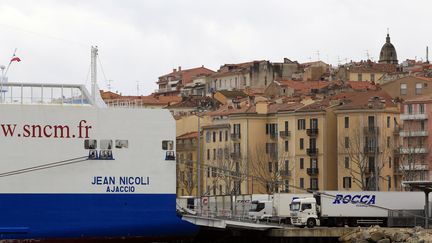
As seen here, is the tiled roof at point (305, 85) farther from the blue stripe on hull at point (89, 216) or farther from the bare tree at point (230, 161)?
the blue stripe on hull at point (89, 216)

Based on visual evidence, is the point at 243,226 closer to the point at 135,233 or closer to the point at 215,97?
the point at 135,233

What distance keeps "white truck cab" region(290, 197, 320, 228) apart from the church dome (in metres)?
99.5

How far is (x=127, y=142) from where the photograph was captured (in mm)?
40688

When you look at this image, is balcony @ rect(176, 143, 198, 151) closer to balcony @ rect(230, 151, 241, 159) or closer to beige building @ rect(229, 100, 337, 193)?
beige building @ rect(229, 100, 337, 193)

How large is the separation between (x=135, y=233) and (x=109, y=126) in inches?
136

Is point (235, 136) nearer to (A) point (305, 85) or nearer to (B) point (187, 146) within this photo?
(B) point (187, 146)

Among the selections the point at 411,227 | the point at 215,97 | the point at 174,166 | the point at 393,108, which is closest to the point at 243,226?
the point at 174,166

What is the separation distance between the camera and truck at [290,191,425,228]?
45.6 m

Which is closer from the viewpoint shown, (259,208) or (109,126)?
(109,126)

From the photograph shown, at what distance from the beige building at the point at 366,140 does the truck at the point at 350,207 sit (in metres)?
33.5

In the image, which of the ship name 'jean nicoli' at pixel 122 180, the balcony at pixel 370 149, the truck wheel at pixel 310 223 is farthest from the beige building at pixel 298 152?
the ship name 'jean nicoli' at pixel 122 180

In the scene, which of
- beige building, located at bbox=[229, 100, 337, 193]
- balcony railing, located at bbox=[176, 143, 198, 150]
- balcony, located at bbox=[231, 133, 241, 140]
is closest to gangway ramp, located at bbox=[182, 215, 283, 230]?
beige building, located at bbox=[229, 100, 337, 193]

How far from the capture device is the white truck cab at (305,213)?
46.1m

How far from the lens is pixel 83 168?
40062mm
